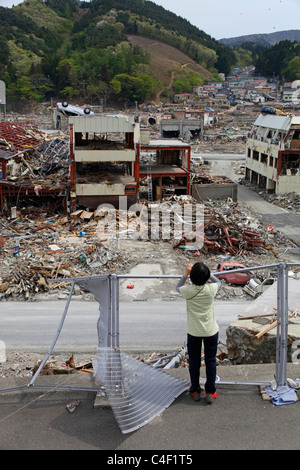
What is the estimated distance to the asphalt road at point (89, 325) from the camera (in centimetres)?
1339

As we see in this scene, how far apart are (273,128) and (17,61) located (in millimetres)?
125421

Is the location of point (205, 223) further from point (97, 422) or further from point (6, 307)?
point (97, 422)

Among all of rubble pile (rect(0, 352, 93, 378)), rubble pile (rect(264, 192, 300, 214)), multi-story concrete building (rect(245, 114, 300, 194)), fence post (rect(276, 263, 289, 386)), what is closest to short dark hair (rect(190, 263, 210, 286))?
fence post (rect(276, 263, 289, 386))

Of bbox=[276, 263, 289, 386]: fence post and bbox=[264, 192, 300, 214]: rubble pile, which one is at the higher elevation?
bbox=[276, 263, 289, 386]: fence post

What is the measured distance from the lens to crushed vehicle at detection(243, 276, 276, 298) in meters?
17.3

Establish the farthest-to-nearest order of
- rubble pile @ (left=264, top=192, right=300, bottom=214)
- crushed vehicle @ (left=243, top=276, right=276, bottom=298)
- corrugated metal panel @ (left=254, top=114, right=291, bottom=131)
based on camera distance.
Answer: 1. corrugated metal panel @ (left=254, top=114, right=291, bottom=131)
2. rubble pile @ (left=264, top=192, right=300, bottom=214)
3. crushed vehicle @ (left=243, top=276, right=276, bottom=298)

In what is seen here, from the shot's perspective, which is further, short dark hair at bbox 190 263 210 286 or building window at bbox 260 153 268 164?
building window at bbox 260 153 268 164

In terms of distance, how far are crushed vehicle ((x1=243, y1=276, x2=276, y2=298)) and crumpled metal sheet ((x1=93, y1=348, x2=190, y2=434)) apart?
1232 centimetres

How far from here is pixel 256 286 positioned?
17.6 meters

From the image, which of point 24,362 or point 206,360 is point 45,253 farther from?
point 206,360

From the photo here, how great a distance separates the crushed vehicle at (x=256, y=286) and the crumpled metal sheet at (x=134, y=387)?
12.3 meters

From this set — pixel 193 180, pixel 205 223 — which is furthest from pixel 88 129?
pixel 193 180

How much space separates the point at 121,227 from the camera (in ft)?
83.6

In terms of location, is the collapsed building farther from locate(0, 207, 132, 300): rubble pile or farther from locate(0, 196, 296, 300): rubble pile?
locate(0, 207, 132, 300): rubble pile
